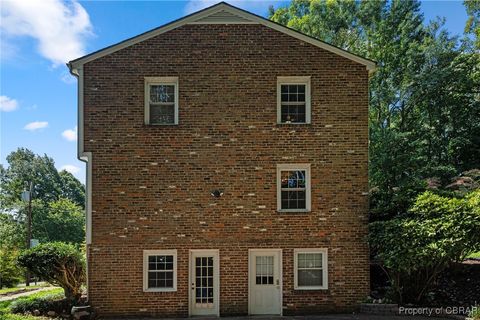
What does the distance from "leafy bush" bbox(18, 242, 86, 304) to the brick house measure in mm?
1277

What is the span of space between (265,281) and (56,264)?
6584mm

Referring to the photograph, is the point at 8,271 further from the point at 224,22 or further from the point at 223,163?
the point at 224,22

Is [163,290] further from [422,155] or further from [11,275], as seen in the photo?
[11,275]

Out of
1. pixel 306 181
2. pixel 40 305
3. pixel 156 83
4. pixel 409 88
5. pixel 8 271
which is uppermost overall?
pixel 409 88

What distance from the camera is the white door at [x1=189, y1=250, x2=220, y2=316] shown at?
1227 centimetres

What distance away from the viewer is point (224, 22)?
1290 centimetres

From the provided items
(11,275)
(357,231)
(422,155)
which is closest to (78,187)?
(11,275)

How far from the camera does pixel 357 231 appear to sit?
12555 mm

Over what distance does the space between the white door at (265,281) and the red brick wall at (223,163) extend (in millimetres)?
223

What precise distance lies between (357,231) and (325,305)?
2454 millimetres

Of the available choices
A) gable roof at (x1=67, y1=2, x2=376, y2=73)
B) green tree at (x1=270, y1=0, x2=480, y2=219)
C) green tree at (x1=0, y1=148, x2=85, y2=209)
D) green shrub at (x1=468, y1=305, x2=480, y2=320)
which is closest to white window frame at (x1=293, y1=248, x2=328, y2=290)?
green shrub at (x1=468, y1=305, x2=480, y2=320)

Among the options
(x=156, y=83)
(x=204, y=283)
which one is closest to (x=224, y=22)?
(x=156, y=83)

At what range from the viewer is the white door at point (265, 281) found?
12328 millimetres

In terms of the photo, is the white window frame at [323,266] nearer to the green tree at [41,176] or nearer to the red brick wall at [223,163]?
the red brick wall at [223,163]
